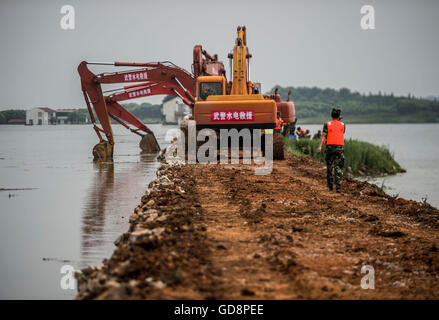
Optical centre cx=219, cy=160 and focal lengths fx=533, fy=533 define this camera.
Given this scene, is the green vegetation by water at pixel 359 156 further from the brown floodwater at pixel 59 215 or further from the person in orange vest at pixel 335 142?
the person in orange vest at pixel 335 142

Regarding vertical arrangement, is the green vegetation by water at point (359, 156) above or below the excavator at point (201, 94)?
below

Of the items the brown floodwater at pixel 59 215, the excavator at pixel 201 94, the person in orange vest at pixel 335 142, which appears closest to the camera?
the brown floodwater at pixel 59 215

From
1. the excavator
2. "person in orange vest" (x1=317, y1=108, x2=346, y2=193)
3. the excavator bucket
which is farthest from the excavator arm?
"person in orange vest" (x1=317, y1=108, x2=346, y2=193)

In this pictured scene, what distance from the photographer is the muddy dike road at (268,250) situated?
4.76m

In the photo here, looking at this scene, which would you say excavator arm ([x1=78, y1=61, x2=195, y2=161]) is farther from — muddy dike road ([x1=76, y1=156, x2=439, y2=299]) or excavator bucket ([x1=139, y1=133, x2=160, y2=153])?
muddy dike road ([x1=76, y1=156, x2=439, y2=299])

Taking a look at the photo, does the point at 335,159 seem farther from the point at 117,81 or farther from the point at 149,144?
the point at 149,144

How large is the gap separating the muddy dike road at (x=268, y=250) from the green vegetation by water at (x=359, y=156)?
1701 centimetres

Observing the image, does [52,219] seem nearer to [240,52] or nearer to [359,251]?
[359,251]

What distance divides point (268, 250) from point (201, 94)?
14.0 metres

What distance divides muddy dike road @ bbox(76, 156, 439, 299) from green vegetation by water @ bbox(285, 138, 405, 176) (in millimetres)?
17010

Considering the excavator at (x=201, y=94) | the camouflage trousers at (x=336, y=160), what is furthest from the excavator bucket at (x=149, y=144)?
the camouflage trousers at (x=336, y=160)

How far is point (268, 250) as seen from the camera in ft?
20.2

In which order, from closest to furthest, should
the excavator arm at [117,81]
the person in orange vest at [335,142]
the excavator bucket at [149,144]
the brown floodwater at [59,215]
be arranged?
the brown floodwater at [59,215], the person in orange vest at [335,142], the excavator arm at [117,81], the excavator bucket at [149,144]

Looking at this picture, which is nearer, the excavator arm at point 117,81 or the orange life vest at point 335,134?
the orange life vest at point 335,134
